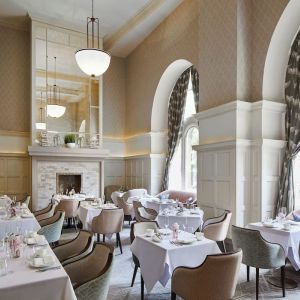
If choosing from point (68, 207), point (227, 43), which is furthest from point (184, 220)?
point (227, 43)

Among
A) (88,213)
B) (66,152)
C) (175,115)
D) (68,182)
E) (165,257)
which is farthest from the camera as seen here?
(68,182)

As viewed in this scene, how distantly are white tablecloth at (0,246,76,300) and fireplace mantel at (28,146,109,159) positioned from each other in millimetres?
7627

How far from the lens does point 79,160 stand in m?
10.7

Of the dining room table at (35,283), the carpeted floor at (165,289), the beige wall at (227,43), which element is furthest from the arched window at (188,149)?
the dining room table at (35,283)

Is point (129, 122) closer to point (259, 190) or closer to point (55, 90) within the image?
point (55, 90)

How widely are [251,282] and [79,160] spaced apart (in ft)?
25.1

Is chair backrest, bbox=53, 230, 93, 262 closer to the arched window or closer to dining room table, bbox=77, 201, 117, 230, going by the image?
dining room table, bbox=77, 201, 117, 230

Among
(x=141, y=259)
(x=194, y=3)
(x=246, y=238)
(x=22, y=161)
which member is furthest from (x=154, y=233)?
(x=22, y=161)

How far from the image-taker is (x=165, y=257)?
3.38m

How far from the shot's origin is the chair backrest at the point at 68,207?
7.79 metres

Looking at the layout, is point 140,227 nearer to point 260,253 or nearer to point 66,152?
point 260,253

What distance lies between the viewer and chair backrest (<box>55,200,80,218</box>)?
7.79 metres

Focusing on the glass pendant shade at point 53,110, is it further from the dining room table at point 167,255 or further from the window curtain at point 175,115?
the dining room table at point 167,255

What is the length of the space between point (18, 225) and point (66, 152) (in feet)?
17.4
